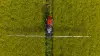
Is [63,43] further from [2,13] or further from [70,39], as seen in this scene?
[2,13]

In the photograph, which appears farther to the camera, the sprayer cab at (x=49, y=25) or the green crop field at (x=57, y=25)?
the green crop field at (x=57, y=25)

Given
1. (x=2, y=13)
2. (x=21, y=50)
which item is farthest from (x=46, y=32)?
(x=2, y=13)

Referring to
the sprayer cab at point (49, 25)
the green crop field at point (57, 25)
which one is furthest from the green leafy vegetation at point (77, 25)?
the sprayer cab at point (49, 25)

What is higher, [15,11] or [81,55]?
[15,11]

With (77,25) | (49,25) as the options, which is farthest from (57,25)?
(77,25)

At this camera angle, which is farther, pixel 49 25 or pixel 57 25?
pixel 57 25

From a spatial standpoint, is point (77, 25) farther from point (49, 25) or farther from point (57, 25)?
point (49, 25)

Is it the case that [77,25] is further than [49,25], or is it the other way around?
[77,25]

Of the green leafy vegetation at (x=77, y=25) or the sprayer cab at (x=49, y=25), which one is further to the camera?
the green leafy vegetation at (x=77, y=25)

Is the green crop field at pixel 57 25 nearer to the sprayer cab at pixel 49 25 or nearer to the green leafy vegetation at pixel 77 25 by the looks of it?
the green leafy vegetation at pixel 77 25
